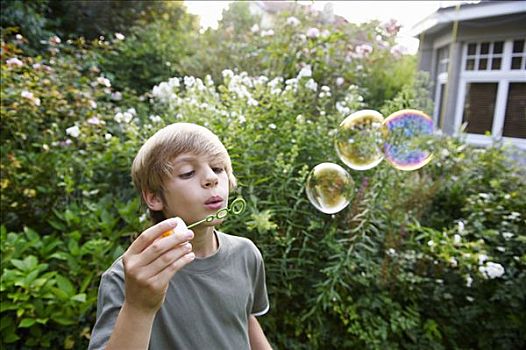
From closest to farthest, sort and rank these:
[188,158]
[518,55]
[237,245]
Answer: [188,158]
[237,245]
[518,55]

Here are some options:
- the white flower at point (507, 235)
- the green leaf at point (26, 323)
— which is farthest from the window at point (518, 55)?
the green leaf at point (26, 323)

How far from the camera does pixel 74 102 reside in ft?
12.5

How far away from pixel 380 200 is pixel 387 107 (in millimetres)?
758

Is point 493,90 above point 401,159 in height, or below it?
above

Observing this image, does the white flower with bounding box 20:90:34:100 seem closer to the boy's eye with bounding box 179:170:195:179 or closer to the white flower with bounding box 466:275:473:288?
the boy's eye with bounding box 179:170:195:179

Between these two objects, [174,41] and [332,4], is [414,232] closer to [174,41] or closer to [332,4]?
[332,4]

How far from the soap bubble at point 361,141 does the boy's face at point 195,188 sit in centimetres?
134

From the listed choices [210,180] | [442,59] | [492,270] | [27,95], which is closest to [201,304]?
[210,180]

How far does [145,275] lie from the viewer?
79cm

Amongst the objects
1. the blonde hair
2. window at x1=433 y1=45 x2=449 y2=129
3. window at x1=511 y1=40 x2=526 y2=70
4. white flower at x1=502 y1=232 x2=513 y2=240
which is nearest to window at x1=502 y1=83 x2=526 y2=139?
window at x1=511 y1=40 x2=526 y2=70

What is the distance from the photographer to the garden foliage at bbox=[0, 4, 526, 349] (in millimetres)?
2346

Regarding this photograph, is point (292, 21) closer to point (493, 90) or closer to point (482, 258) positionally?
point (482, 258)

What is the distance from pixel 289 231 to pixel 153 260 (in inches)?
65.4

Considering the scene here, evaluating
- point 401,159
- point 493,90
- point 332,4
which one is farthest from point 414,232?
point 493,90
